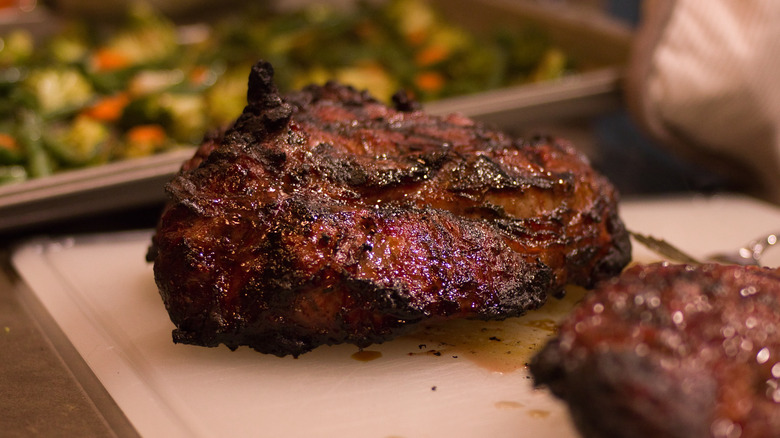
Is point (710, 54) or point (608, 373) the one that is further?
point (710, 54)

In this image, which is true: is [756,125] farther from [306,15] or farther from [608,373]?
[306,15]

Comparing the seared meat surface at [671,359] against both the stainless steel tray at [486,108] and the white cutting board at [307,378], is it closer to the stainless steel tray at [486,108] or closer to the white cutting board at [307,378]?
the white cutting board at [307,378]

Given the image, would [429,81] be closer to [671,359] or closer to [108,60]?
[108,60]

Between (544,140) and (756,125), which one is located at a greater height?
(544,140)

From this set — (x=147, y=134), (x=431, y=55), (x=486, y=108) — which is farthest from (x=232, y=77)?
(x=486, y=108)

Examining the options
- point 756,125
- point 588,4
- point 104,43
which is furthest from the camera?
point 588,4

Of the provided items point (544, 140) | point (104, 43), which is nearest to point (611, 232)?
point (544, 140)

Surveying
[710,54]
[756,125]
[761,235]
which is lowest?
[761,235]
